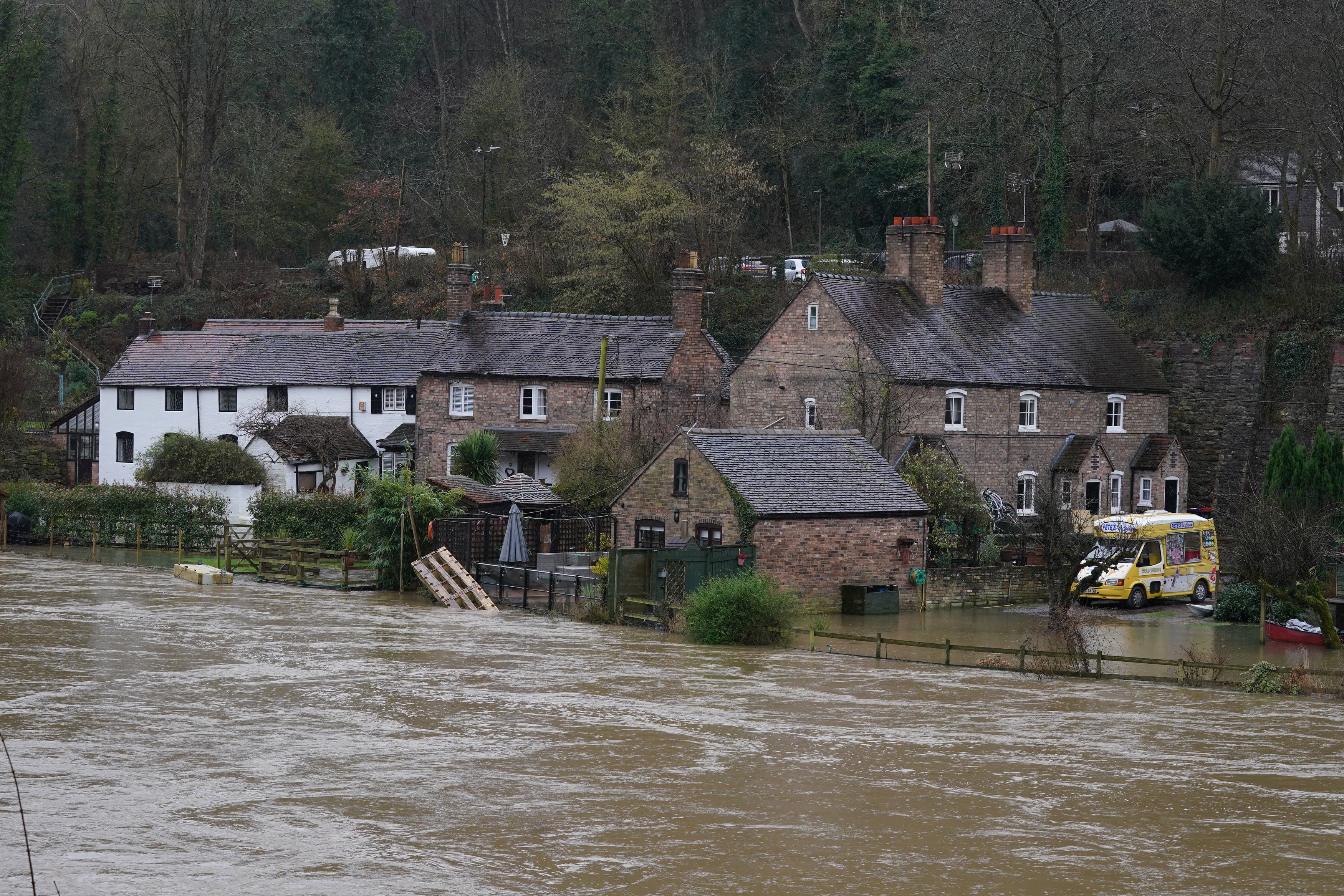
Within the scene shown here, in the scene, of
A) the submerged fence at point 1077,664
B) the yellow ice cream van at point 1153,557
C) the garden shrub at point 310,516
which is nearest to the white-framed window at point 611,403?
the garden shrub at point 310,516

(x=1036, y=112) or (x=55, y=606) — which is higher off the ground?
(x=1036, y=112)

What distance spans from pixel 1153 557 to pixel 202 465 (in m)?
27.1

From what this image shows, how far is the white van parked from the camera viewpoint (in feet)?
219

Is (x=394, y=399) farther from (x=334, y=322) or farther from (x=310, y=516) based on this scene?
(x=310, y=516)

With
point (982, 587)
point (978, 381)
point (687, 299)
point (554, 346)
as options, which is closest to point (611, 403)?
point (554, 346)

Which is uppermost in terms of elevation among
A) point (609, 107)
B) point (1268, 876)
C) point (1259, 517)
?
point (609, 107)

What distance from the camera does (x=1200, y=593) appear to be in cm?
3609

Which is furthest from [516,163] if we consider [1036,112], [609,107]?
[1036,112]

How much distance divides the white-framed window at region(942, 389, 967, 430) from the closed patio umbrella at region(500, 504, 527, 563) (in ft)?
42.0

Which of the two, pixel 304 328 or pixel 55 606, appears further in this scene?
pixel 304 328

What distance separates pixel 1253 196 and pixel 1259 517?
19.4 metres

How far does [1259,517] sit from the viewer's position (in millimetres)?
31062

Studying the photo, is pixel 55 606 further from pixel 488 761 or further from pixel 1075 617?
pixel 1075 617

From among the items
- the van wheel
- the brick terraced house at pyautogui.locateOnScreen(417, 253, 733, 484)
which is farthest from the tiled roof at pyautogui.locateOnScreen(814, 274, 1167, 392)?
the van wheel
